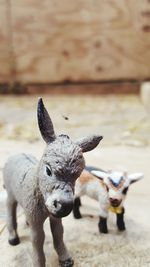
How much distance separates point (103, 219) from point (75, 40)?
8.73 feet

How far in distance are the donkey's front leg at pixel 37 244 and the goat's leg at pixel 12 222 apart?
0.18 metres

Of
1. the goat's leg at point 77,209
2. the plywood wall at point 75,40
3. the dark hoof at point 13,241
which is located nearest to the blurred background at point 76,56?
the plywood wall at point 75,40

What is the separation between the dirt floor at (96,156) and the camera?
136 centimetres

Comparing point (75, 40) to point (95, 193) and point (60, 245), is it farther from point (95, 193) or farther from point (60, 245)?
point (60, 245)

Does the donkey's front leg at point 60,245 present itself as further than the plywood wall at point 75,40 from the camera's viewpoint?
No

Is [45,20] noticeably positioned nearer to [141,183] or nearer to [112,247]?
[141,183]

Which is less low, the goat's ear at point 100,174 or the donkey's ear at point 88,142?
the donkey's ear at point 88,142

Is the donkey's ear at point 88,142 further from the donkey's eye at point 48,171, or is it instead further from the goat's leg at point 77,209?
the goat's leg at point 77,209

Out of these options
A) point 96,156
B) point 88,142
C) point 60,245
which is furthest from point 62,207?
point 96,156

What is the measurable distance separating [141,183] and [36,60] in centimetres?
230

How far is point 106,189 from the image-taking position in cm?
146

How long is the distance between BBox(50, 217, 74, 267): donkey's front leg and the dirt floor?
1.4 inches

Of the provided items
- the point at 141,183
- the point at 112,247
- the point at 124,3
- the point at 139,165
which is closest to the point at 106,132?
the point at 139,165

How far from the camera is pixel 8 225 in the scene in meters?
1.43
